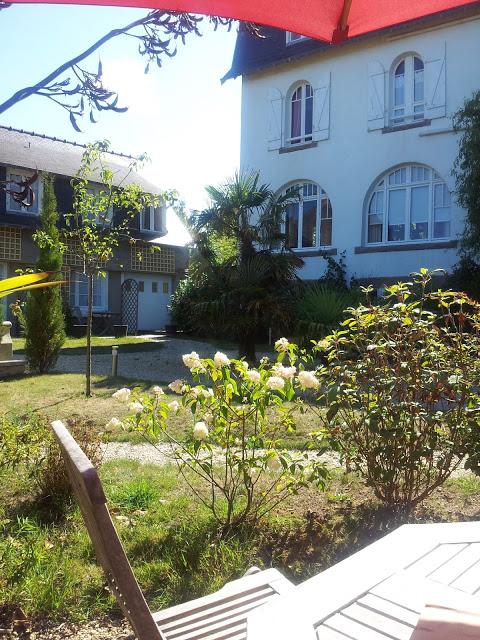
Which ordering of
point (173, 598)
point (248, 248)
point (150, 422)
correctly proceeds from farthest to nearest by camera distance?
point (248, 248) < point (150, 422) < point (173, 598)

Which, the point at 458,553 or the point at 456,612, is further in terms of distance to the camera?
the point at 458,553

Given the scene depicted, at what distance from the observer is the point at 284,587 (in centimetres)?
233

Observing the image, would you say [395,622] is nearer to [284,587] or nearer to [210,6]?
[284,587]

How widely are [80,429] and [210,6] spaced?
10.3ft

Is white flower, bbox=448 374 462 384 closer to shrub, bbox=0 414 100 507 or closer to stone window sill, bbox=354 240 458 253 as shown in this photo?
shrub, bbox=0 414 100 507

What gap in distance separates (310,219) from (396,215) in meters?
2.73

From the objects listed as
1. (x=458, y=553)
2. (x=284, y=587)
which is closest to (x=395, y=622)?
(x=458, y=553)

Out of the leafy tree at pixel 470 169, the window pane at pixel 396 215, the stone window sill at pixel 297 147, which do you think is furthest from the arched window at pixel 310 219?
the leafy tree at pixel 470 169

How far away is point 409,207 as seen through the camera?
56.1 ft

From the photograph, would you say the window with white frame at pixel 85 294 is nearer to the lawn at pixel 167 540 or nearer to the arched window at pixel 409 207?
the arched window at pixel 409 207

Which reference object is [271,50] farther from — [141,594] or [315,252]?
[141,594]

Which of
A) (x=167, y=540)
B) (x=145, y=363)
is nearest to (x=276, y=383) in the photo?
(x=167, y=540)

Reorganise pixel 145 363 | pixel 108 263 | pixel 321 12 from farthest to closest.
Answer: pixel 108 263 < pixel 145 363 < pixel 321 12

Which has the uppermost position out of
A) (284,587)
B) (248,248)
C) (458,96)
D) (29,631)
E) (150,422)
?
(458,96)
